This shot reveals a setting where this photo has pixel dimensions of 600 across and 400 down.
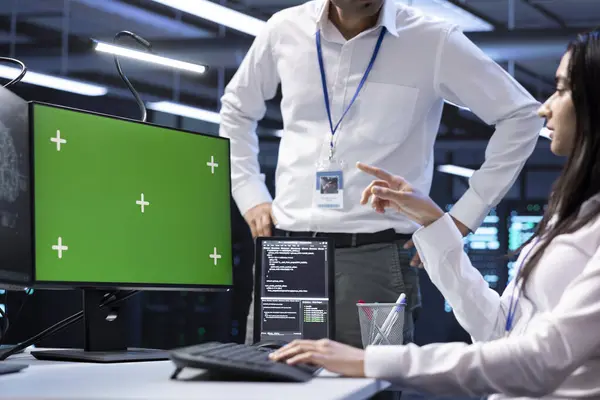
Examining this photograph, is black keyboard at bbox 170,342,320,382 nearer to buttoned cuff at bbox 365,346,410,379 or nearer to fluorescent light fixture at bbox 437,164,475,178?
buttoned cuff at bbox 365,346,410,379

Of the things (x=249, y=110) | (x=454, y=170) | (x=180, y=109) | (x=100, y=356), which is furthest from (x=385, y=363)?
(x=454, y=170)

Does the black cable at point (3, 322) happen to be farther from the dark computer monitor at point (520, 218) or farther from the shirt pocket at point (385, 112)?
the dark computer monitor at point (520, 218)

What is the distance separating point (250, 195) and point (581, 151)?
1.17 metres

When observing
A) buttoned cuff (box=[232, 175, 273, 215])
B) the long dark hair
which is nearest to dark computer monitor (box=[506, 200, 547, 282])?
buttoned cuff (box=[232, 175, 273, 215])

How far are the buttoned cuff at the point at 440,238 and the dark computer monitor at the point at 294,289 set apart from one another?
25 cm

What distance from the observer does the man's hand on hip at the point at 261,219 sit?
251 cm

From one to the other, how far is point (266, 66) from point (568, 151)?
1.18 m

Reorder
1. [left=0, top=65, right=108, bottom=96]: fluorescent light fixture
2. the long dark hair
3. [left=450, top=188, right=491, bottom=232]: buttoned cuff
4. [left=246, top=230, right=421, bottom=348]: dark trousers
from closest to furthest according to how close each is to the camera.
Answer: the long dark hair
[left=246, top=230, right=421, bottom=348]: dark trousers
[left=450, top=188, right=491, bottom=232]: buttoned cuff
[left=0, top=65, right=108, bottom=96]: fluorescent light fixture

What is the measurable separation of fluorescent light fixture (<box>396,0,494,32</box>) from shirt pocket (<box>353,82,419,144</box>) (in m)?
6.15

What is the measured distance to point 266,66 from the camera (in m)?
A: 2.69

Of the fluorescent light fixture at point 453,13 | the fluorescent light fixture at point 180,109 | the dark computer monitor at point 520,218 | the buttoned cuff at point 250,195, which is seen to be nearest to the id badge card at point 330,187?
the buttoned cuff at point 250,195

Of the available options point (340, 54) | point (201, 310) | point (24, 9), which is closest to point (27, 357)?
point (340, 54)

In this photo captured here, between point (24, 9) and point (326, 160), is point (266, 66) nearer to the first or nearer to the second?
point (326, 160)

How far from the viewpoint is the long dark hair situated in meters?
1.63
